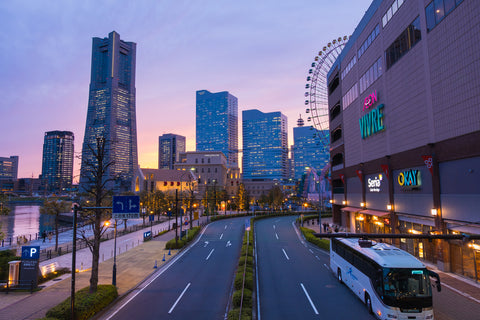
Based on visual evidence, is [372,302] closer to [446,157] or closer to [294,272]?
[294,272]

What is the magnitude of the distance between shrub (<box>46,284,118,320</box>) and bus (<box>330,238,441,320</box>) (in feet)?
49.6

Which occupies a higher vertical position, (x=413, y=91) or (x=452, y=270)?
(x=413, y=91)

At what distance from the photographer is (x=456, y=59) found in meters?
23.4

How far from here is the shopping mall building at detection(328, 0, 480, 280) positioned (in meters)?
22.5

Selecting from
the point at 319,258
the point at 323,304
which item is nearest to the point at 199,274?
the point at 323,304

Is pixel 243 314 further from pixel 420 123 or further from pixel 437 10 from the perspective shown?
pixel 437 10

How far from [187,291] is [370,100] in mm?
33697

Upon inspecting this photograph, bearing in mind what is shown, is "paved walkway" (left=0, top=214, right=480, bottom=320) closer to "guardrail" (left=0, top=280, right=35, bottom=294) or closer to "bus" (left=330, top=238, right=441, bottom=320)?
"guardrail" (left=0, top=280, right=35, bottom=294)

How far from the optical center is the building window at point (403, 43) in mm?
29000

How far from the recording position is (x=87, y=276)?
24.4 m

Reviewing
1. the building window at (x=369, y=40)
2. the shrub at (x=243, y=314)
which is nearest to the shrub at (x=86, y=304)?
the shrub at (x=243, y=314)

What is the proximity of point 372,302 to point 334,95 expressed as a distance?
4934cm

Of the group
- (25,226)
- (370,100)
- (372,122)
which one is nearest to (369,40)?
(370,100)

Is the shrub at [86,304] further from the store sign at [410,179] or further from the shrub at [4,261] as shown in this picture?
the store sign at [410,179]
